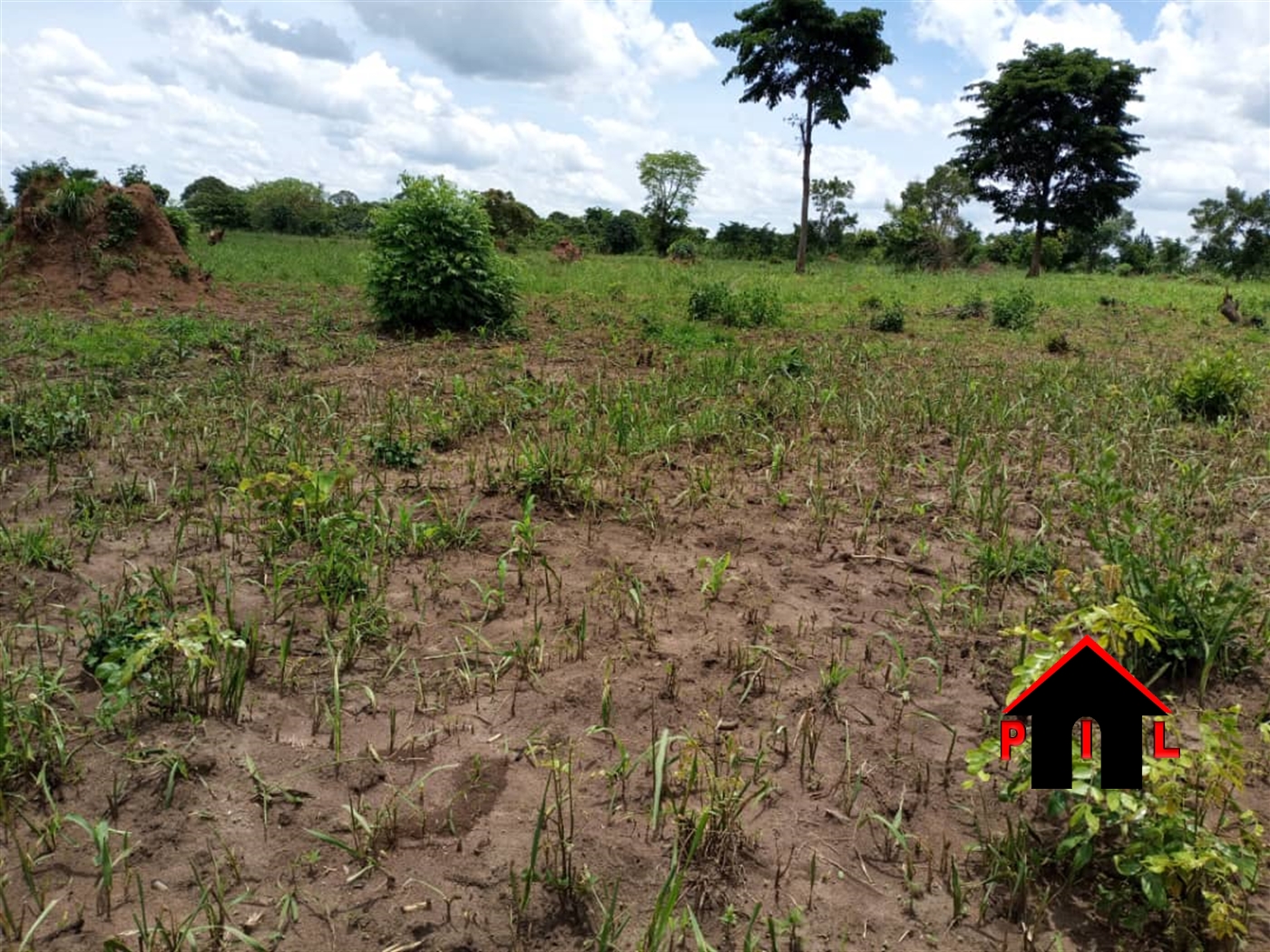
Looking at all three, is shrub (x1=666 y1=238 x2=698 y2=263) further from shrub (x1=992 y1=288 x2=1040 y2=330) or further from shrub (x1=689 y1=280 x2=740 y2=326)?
shrub (x1=689 y1=280 x2=740 y2=326)

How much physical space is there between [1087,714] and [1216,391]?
5.21 m

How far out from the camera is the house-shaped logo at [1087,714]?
5.89ft

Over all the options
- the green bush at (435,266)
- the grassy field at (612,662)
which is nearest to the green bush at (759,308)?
the green bush at (435,266)

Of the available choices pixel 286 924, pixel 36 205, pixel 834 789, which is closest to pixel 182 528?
pixel 286 924

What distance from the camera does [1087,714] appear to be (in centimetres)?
186

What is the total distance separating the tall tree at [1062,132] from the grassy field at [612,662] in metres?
25.8

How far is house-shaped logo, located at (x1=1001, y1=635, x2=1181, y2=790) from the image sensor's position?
1.79m

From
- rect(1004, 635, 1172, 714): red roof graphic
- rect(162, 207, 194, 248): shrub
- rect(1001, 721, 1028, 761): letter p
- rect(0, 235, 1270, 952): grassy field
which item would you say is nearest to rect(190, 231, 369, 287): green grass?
rect(162, 207, 194, 248): shrub

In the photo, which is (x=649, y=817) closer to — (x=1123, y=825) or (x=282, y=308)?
(x=1123, y=825)

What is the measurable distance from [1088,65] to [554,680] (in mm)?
32331

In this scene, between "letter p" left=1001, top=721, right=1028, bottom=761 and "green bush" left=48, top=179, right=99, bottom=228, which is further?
"green bush" left=48, top=179, right=99, bottom=228

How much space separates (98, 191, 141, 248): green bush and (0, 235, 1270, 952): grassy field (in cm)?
548

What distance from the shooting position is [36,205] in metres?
10.9

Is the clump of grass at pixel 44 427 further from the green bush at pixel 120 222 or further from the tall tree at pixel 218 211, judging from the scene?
the tall tree at pixel 218 211
